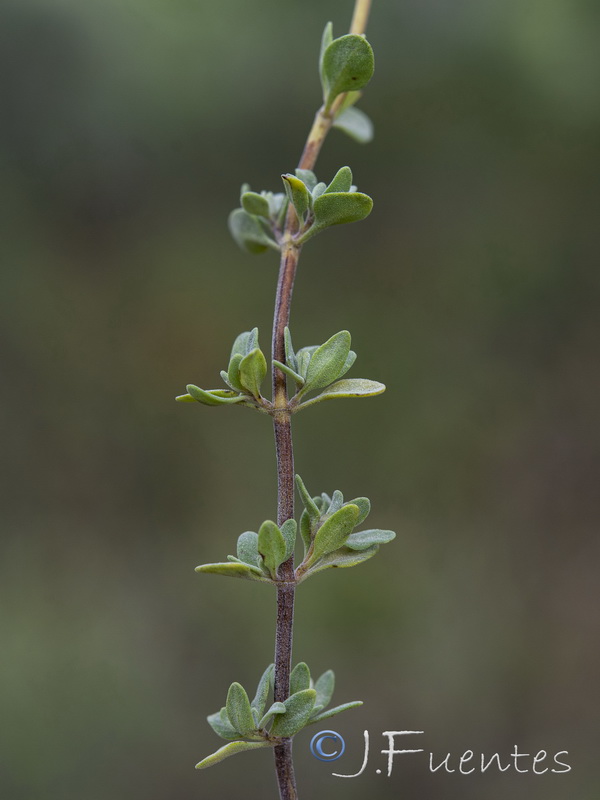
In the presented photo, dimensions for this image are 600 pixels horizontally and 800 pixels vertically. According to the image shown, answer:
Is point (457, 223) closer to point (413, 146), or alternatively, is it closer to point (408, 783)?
point (413, 146)

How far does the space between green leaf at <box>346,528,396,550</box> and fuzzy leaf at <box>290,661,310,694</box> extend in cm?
4

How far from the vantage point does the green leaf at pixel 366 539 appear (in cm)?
25

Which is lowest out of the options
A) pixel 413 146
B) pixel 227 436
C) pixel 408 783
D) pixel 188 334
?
pixel 408 783

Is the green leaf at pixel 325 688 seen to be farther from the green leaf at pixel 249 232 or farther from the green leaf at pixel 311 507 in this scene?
the green leaf at pixel 249 232

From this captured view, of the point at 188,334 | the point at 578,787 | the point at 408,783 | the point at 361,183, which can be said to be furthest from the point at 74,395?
the point at 578,787

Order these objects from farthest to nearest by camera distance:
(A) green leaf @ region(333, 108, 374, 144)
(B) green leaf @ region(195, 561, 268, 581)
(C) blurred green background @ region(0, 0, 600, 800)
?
(C) blurred green background @ region(0, 0, 600, 800) < (A) green leaf @ region(333, 108, 374, 144) < (B) green leaf @ region(195, 561, 268, 581)

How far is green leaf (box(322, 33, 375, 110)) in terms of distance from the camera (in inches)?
10.1

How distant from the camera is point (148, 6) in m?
0.93

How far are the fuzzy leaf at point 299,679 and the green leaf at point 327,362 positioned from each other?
0.30ft

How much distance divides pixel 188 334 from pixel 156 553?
315 millimetres

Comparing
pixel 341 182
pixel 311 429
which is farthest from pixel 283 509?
pixel 311 429

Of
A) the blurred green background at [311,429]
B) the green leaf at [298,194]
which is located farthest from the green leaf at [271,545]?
the blurred green background at [311,429]

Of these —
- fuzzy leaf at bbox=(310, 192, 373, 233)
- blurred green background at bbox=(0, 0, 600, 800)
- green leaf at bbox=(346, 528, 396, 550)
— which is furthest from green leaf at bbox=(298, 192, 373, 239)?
blurred green background at bbox=(0, 0, 600, 800)

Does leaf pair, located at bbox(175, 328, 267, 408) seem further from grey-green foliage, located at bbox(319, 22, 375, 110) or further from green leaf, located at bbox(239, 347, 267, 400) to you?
grey-green foliage, located at bbox(319, 22, 375, 110)
